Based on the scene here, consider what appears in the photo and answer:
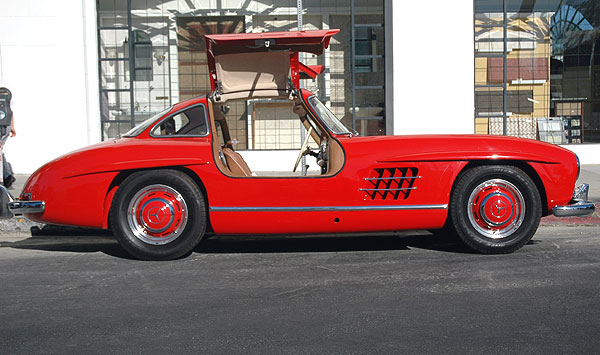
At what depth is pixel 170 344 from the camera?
3383mm

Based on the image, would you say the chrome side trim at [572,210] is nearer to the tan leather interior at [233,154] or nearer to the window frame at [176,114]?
the tan leather interior at [233,154]

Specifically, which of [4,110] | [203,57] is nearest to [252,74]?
[4,110]

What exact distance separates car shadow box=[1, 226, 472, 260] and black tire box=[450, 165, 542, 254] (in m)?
0.24

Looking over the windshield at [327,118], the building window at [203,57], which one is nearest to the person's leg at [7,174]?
the building window at [203,57]

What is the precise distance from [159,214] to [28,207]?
1.06m

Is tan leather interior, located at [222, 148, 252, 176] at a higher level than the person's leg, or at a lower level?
higher

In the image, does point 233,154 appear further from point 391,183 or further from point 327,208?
point 391,183

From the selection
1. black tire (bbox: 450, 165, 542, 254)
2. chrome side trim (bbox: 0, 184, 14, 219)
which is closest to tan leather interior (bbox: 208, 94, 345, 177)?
black tire (bbox: 450, 165, 542, 254)

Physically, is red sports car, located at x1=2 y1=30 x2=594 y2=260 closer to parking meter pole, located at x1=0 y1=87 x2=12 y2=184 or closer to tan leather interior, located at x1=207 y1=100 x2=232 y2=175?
tan leather interior, located at x1=207 y1=100 x2=232 y2=175

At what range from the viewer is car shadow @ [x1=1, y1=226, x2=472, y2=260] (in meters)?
5.82

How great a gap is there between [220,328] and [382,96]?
9217 mm

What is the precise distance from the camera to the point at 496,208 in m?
5.36

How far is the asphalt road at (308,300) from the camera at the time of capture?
3.39m

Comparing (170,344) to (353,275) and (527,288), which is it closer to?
(353,275)
